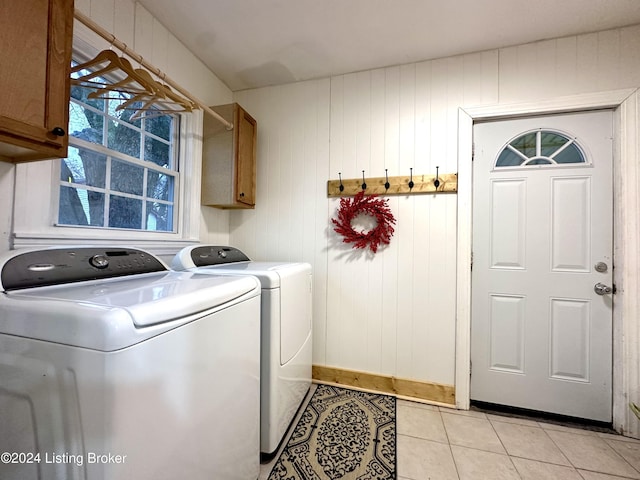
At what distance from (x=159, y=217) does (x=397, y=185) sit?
70.3 inches

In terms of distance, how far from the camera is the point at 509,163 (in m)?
1.88

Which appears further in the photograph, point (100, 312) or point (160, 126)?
point (160, 126)

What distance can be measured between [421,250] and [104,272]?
1.89m

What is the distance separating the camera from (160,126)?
74.9 inches

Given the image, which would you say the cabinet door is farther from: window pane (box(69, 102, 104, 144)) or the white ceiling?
window pane (box(69, 102, 104, 144))

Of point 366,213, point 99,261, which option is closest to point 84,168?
point 99,261

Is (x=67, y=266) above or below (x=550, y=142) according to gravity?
below

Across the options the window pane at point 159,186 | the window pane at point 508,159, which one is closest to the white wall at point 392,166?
the window pane at point 508,159

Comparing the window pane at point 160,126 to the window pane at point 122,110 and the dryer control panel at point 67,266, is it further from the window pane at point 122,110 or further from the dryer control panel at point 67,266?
the dryer control panel at point 67,266

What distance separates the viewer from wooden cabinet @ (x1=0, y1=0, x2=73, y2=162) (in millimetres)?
851

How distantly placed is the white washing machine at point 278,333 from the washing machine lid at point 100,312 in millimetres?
488

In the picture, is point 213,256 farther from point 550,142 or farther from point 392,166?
point 550,142

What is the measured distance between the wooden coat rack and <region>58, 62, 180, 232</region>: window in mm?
1269

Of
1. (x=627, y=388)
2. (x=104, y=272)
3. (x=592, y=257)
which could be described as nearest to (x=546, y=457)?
(x=627, y=388)
